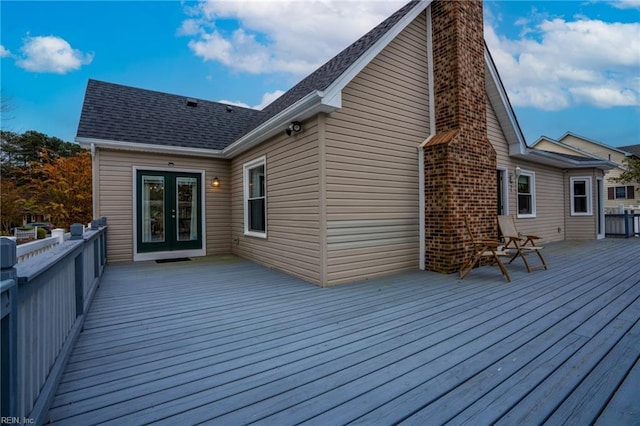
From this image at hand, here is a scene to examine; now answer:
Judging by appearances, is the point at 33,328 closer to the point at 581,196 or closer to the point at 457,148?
the point at 457,148

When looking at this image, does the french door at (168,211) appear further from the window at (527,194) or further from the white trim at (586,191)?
the white trim at (586,191)

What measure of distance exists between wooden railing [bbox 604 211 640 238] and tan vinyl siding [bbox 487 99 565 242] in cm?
279

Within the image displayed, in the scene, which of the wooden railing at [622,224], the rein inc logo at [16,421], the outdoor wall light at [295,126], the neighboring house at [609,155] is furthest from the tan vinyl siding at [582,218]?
the rein inc logo at [16,421]

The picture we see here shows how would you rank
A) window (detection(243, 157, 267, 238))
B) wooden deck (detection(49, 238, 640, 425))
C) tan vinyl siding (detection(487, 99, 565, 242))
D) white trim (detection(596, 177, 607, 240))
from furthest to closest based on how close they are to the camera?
white trim (detection(596, 177, 607, 240)) < tan vinyl siding (detection(487, 99, 565, 242)) < window (detection(243, 157, 267, 238)) < wooden deck (detection(49, 238, 640, 425))

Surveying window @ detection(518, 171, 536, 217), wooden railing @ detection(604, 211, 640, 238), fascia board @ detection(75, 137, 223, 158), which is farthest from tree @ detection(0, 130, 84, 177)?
wooden railing @ detection(604, 211, 640, 238)

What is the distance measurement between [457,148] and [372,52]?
91.2 inches

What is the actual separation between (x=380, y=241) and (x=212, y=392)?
3.92 m

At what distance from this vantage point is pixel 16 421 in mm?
1352

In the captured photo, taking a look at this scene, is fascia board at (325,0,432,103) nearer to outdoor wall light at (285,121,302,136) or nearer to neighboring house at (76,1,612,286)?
neighboring house at (76,1,612,286)

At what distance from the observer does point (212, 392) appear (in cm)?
197

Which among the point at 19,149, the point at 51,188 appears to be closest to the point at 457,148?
the point at 51,188

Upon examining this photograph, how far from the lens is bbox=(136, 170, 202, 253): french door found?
729 centimetres

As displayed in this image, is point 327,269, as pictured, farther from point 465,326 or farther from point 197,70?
point 197,70

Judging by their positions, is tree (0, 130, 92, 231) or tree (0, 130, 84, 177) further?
tree (0, 130, 84, 177)
